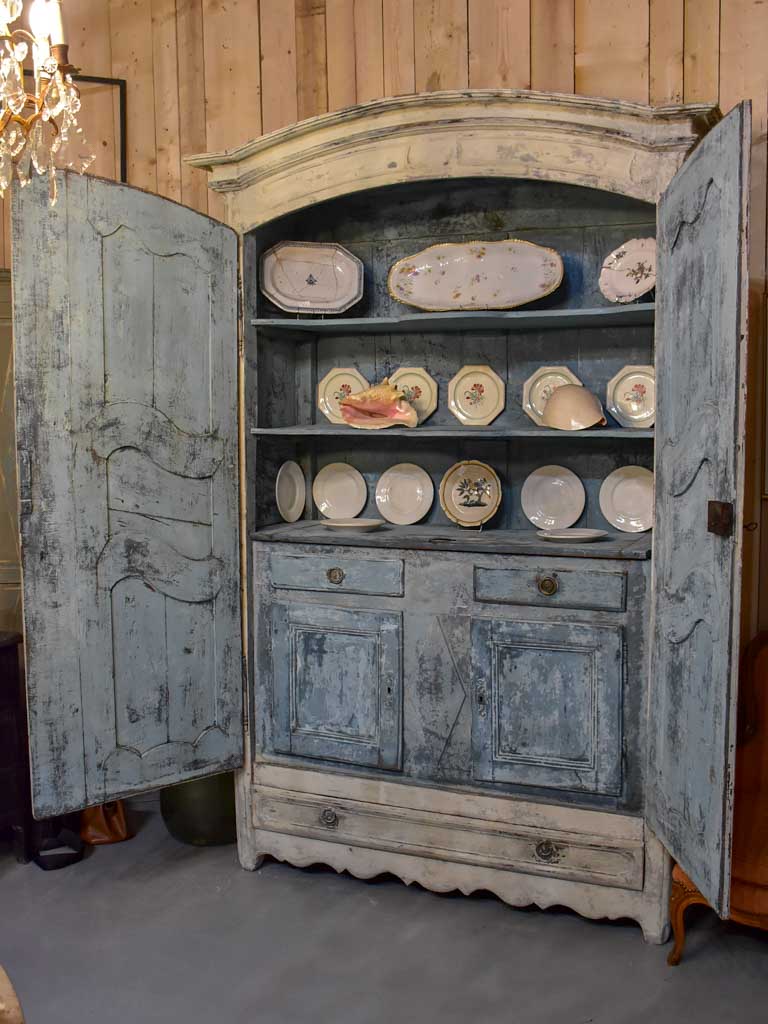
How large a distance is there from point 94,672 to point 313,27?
2262 millimetres

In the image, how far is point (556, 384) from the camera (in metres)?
3.14

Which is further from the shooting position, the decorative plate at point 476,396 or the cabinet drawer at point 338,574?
the decorative plate at point 476,396

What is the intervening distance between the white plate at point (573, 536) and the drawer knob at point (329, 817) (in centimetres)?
103

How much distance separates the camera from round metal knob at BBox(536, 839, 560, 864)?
2760mm

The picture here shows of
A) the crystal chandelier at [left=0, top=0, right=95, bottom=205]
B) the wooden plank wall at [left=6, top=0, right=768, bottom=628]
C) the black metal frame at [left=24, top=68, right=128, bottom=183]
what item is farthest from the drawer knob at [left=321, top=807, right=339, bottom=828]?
the black metal frame at [left=24, top=68, right=128, bottom=183]

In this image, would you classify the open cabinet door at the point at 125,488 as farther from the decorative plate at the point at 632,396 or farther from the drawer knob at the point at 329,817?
the decorative plate at the point at 632,396

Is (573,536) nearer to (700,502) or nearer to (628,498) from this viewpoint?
(628,498)

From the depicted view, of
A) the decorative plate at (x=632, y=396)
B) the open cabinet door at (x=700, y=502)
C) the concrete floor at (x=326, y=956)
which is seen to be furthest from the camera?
the decorative plate at (x=632, y=396)

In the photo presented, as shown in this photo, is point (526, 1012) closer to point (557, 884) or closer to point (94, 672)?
point (557, 884)

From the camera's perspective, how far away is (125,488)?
2.79 m

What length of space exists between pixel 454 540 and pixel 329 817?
922mm

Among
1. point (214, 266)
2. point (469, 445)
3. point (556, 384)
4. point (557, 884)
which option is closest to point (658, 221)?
point (556, 384)

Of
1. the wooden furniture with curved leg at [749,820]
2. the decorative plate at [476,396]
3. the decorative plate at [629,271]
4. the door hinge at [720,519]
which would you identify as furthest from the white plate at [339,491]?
the door hinge at [720,519]

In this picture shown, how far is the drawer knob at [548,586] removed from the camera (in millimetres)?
2721
